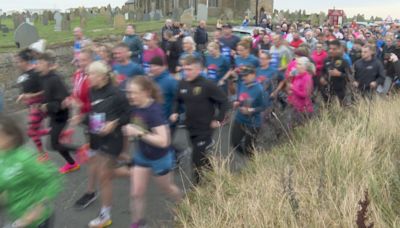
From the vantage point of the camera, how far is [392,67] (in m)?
10.9

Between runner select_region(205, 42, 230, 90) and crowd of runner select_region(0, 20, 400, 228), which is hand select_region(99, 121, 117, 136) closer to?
crowd of runner select_region(0, 20, 400, 228)

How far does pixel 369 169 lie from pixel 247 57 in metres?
3.77

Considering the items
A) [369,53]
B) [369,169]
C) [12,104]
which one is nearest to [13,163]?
[369,169]

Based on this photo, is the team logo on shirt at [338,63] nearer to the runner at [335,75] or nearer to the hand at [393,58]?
the runner at [335,75]

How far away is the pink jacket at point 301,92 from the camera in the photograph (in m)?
6.98

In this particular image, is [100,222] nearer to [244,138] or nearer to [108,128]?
[108,128]

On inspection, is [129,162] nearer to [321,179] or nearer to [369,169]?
[321,179]

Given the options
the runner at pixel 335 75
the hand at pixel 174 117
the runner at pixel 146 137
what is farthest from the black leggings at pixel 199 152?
the runner at pixel 335 75

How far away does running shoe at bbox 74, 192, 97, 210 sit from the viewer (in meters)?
5.27

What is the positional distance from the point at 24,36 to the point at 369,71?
9269 millimetres

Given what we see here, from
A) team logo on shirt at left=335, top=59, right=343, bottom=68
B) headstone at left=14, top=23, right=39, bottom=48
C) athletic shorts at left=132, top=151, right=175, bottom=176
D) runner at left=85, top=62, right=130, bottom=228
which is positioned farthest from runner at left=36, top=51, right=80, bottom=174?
headstone at left=14, top=23, right=39, bottom=48

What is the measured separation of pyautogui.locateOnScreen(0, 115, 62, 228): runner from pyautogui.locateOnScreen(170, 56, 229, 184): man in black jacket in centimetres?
242

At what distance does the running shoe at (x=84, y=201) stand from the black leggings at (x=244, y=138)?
6.64ft

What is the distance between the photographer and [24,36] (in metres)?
12.5
